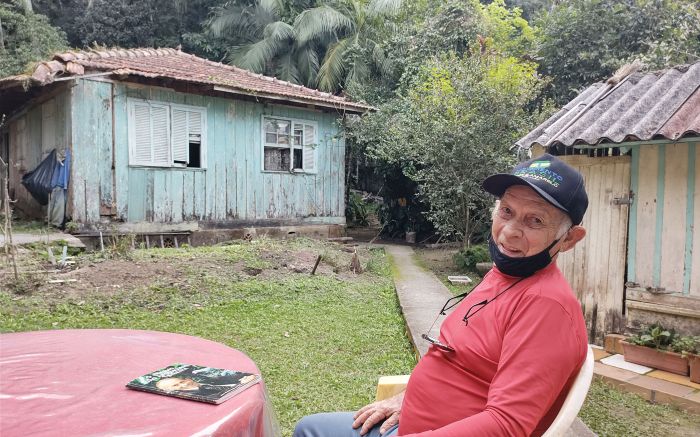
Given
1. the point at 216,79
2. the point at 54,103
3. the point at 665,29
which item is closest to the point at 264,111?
the point at 216,79

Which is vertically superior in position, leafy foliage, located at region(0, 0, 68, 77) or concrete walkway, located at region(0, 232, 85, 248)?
leafy foliage, located at region(0, 0, 68, 77)

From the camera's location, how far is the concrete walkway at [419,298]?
4816mm

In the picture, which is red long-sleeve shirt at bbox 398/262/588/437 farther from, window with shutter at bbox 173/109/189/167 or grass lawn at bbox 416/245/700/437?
window with shutter at bbox 173/109/189/167

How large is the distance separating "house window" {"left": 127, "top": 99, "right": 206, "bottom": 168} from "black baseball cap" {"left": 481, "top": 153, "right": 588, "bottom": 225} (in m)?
9.89

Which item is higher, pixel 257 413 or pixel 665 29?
pixel 665 29

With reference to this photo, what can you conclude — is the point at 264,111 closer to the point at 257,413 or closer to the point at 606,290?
the point at 606,290

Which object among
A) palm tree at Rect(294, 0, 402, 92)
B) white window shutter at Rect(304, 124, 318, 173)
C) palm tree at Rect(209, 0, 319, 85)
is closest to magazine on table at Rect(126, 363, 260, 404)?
white window shutter at Rect(304, 124, 318, 173)

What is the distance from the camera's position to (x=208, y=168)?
11.3m

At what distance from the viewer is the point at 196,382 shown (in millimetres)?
1755

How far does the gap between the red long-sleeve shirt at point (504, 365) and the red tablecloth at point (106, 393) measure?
1.99 feet

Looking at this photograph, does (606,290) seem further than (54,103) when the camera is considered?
No

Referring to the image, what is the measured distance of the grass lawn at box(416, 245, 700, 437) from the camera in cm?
370

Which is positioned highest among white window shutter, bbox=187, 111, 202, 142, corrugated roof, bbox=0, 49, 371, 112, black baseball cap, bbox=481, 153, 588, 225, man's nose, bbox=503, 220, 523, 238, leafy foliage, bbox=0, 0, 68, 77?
leafy foliage, bbox=0, 0, 68, 77

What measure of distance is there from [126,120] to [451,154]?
21.7ft
